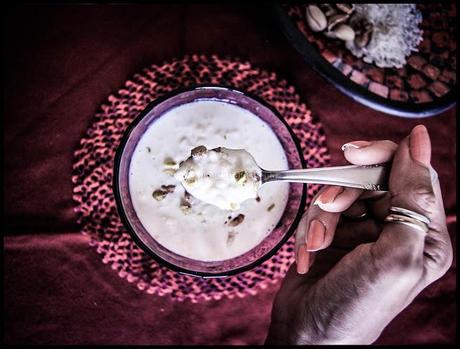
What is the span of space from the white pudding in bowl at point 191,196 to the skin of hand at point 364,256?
0.25ft

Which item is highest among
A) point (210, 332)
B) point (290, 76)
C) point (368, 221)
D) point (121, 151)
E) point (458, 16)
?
point (458, 16)

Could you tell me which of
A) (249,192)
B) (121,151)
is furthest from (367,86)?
(121,151)

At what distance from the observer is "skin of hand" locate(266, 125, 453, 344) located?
0.59 meters

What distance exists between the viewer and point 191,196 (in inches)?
28.6

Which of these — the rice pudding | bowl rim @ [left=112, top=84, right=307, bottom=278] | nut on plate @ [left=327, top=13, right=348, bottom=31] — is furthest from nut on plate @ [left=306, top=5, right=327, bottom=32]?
the rice pudding

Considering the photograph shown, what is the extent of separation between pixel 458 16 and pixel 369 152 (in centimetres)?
39

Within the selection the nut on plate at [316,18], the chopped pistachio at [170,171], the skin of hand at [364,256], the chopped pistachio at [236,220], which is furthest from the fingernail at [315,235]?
the nut on plate at [316,18]

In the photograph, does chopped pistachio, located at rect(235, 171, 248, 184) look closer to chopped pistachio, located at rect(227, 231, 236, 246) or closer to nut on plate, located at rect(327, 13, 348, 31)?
chopped pistachio, located at rect(227, 231, 236, 246)

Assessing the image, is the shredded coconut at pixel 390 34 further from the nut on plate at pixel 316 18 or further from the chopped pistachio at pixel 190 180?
the chopped pistachio at pixel 190 180

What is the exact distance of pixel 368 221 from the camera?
0.74 metres

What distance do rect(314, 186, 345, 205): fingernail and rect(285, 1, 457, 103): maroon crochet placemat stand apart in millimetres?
204

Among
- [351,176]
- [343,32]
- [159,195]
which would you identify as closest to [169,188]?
[159,195]

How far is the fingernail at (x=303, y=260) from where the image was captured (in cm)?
70

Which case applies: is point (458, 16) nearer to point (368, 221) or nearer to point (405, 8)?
point (405, 8)
